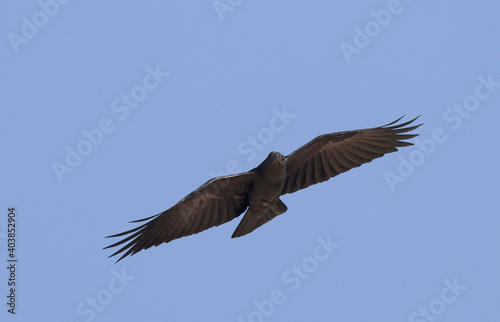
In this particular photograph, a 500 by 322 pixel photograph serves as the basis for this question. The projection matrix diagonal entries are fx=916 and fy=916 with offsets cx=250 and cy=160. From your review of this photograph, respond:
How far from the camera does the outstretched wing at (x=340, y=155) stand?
739 inches

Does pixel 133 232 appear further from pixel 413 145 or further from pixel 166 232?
pixel 413 145

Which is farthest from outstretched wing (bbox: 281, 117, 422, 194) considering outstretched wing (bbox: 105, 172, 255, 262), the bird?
outstretched wing (bbox: 105, 172, 255, 262)

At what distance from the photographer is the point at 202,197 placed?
18.3 m

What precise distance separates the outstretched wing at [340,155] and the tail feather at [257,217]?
0.54m

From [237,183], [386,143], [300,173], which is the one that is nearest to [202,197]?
[237,183]

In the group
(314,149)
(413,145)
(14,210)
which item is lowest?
(413,145)

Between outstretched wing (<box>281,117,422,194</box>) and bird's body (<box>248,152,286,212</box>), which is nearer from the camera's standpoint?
bird's body (<box>248,152,286,212</box>)

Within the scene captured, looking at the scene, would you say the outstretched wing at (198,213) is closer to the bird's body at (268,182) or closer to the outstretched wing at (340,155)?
the bird's body at (268,182)

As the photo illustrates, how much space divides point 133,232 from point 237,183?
90.0 inches

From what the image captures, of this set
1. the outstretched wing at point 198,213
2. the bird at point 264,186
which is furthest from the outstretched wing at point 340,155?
the outstretched wing at point 198,213

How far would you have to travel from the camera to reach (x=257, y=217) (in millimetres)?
18359

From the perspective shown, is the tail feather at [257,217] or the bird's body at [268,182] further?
the tail feather at [257,217]

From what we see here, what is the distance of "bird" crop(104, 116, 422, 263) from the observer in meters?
18.0

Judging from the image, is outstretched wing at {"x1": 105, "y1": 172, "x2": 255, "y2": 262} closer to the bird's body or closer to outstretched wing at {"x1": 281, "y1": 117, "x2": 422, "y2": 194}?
the bird's body
